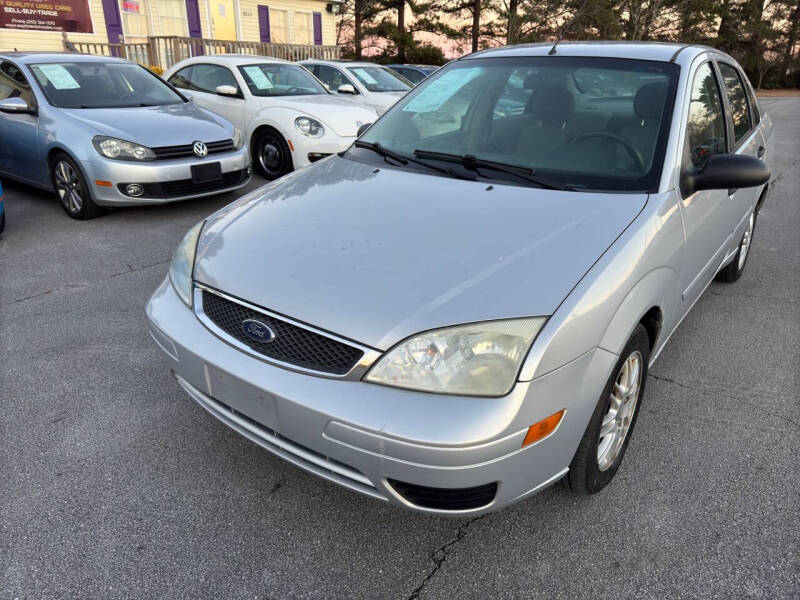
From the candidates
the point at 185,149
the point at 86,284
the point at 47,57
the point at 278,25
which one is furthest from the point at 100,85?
the point at 278,25

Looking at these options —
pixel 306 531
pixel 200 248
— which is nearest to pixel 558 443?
pixel 306 531

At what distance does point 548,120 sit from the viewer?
2764mm

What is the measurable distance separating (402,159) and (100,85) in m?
4.71

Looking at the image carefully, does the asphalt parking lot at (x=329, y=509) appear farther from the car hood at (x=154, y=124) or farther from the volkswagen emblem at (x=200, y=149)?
the volkswagen emblem at (x=200, y=149)

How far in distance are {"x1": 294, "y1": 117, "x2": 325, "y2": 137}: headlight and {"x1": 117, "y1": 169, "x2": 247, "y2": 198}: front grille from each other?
1.19 metres

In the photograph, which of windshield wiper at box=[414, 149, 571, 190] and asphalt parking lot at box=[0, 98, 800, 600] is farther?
windshield wiper at box=[414, 149, 571, 190]

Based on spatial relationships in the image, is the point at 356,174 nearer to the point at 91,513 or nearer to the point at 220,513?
the point at 220,513

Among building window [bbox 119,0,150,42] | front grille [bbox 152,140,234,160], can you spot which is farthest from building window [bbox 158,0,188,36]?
front grille [bbox 152,140,234,160]

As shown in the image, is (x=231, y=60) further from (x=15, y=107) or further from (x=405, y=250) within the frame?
(x=405, y=250)

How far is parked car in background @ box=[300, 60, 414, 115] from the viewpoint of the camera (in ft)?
31.6

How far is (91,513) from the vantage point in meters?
2.17

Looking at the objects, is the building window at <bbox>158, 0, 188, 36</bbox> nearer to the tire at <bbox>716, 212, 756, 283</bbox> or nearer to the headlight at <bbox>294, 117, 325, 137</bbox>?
the headlight at <bbox>294, 117, 325, 137</bbox>

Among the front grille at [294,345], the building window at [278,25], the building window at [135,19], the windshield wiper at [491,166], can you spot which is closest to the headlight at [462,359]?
the front grille at [294,345]

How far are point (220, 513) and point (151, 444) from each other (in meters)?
0.57
